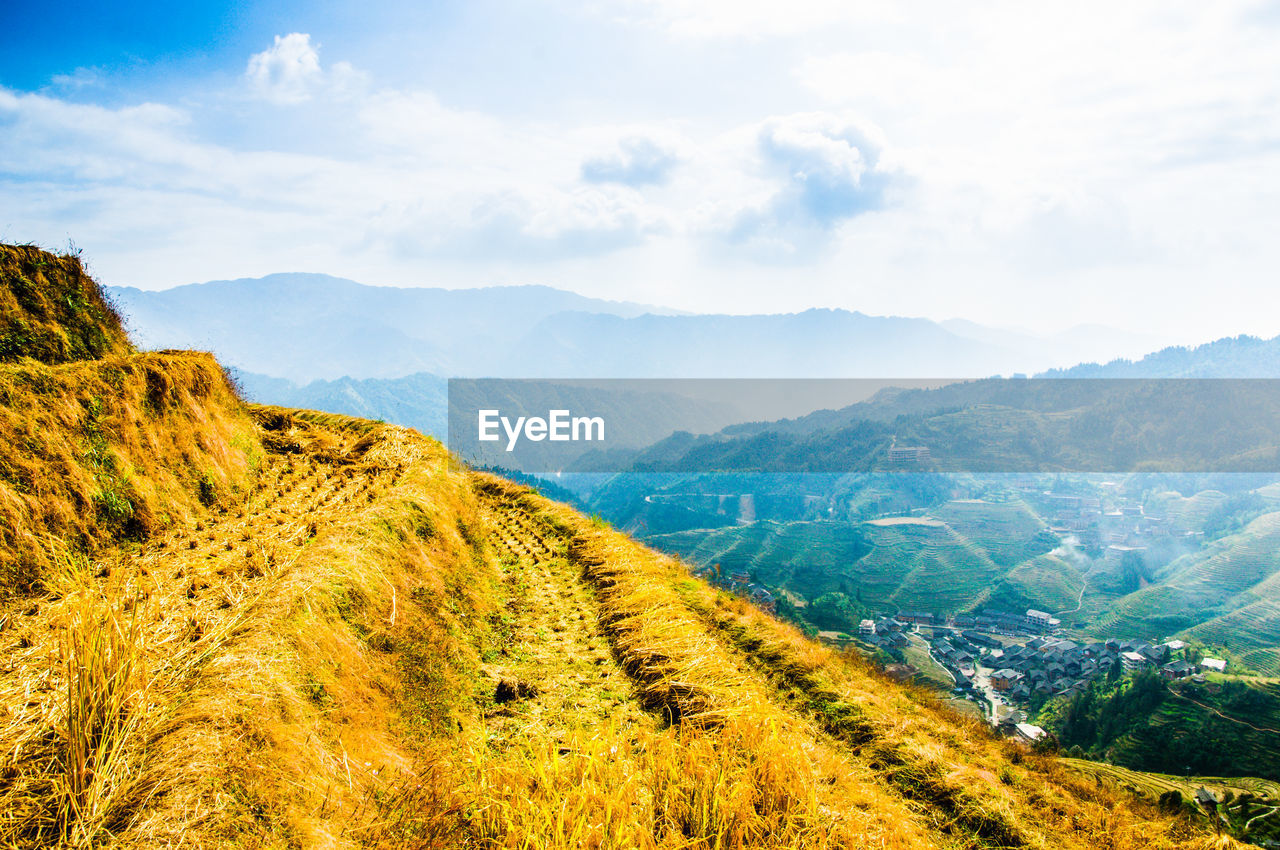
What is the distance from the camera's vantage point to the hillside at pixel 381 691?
10.9ft

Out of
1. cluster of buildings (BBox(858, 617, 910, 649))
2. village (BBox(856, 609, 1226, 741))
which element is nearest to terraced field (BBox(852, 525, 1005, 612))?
village (BBox(856, 609, 1226, 741))

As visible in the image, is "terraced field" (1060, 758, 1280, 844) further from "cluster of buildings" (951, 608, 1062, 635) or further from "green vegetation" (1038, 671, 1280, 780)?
"cluster of buildings" (951, 608, 1062, 635)

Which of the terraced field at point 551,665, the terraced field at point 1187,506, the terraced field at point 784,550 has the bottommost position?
the terraced field at point 784,550

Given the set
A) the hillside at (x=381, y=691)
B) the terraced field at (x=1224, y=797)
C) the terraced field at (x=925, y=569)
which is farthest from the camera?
the terraced field at (x=925, y=569)

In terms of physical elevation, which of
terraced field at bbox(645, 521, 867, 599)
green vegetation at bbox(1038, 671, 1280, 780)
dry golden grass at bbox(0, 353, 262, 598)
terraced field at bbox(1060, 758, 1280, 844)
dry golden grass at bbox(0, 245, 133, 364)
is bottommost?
terraced field at bbox(645, 521, 867, 599)

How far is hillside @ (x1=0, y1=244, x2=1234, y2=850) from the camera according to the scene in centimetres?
333

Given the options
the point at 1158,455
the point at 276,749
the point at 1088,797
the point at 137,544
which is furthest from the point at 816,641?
the point at 1158,455

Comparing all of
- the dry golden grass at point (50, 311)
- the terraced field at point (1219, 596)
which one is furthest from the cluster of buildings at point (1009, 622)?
the dry golden grass at point (50, 311)

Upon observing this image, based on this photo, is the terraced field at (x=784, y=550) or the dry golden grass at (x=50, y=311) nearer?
the dry golden grass at (x=50, y=311)

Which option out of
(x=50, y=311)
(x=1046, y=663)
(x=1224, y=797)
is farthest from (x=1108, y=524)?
(x=50, y=311)

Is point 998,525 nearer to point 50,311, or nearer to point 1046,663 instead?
point 1046,663

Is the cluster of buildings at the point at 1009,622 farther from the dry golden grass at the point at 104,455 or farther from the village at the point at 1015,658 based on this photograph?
the dry golden grass at the point at 104,455

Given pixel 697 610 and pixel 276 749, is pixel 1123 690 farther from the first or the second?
pixel 276 749

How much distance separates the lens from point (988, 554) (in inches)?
3755
